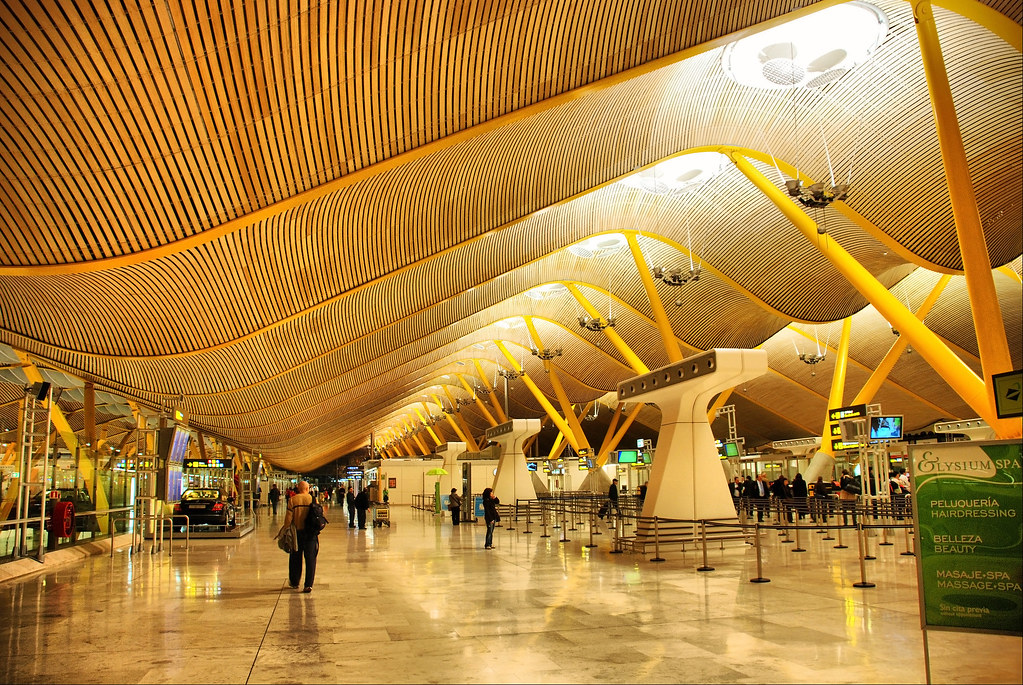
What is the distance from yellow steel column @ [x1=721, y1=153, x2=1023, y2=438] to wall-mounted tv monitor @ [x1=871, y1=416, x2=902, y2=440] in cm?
499

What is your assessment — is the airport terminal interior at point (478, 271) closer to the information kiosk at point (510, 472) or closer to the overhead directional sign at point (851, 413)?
the overhead directional sign at point (851, 413)

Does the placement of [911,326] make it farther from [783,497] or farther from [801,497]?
[801,497]

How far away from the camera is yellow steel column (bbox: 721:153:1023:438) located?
565 inches

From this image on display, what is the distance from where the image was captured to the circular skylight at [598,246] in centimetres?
3114

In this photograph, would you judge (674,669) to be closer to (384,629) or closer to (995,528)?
(995,528)

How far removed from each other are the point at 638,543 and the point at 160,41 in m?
11.5

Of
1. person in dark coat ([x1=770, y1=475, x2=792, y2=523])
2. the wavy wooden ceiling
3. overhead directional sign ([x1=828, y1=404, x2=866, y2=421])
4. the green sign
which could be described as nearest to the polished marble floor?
the green sign

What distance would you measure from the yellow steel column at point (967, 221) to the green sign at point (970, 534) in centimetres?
767

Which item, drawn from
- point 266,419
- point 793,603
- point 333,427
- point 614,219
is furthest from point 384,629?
point 333,427

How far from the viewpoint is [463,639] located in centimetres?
716

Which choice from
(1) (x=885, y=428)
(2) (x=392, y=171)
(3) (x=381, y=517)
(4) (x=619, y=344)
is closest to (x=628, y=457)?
(4) (x=619, y=344)

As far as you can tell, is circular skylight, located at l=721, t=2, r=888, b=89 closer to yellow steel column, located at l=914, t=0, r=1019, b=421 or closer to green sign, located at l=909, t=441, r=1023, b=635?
yellow steel column, located at l=914, t=0, r=1019, b=421

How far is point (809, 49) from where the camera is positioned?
707 inches

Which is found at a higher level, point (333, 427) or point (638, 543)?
point (333, 427)
